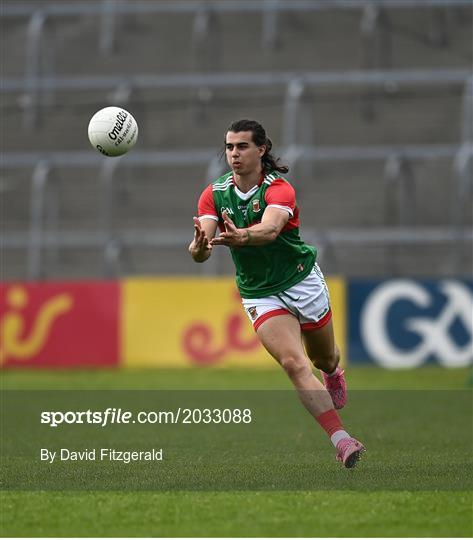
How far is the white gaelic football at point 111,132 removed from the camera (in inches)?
368

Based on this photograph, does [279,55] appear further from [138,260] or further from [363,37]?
[138,260]

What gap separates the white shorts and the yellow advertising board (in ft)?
32.0

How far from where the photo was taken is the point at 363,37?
24.6 meters

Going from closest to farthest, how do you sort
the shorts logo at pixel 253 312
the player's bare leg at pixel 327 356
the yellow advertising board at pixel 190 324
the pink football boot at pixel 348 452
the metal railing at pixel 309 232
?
the pink football boot at pixel 348 452
the shorts logo at pixel 253 312
the player's bare leg at pixel 327 356
the yellow advertising board at pixel 190 324
the metal railing at pixel 309 232

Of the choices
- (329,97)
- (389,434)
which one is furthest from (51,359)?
(389,434)

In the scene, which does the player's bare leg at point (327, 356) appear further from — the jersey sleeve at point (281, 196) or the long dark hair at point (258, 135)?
the long dark hair at point (258, 135)

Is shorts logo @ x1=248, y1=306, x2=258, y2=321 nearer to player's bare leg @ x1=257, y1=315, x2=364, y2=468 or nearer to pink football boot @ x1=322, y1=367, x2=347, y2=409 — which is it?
player's bare leg @ x1=257, y1=315, x2=364, y2=468

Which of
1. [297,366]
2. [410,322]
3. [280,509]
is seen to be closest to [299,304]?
[297,366]

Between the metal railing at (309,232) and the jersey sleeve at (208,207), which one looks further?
the metal railing at (309,232)

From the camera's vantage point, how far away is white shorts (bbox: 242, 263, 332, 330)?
861 cm

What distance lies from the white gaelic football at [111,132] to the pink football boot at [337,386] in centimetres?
238

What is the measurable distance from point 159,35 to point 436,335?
1146 cm

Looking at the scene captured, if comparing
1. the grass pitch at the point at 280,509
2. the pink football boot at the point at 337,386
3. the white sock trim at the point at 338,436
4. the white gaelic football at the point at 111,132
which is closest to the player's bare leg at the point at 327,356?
the pink football boot at the point at 337,386

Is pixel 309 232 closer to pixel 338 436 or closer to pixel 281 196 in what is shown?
pixel 281 196
